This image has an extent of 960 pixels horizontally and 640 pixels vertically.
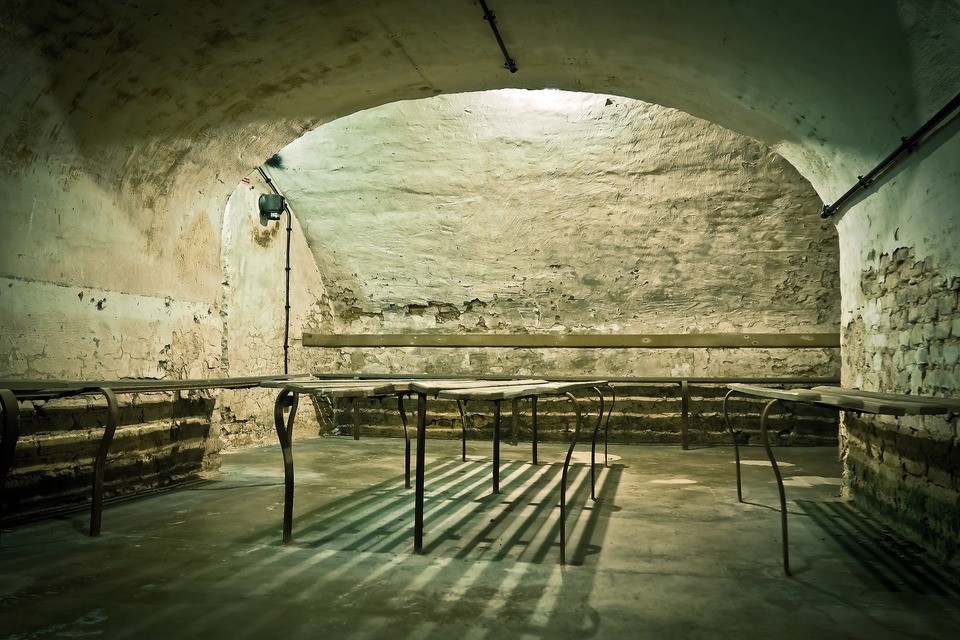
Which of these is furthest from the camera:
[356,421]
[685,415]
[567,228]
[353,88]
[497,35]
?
[356,421]

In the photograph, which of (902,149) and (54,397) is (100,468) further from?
(902,149)

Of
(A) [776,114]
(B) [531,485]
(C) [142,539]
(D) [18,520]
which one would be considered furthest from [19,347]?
(A) [776,114]

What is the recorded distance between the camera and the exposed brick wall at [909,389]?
276 cm

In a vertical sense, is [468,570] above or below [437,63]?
below

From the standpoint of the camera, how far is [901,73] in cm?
271

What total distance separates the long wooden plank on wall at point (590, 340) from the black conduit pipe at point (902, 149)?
124 inches

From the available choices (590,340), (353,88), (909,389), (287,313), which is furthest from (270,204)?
(909,389)

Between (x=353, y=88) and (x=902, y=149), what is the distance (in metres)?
3.11

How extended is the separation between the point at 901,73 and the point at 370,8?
2.42 metres

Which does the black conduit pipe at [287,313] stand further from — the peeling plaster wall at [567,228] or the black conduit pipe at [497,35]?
the black conduit pipe at [497,35]

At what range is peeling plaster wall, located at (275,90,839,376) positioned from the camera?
253 inches

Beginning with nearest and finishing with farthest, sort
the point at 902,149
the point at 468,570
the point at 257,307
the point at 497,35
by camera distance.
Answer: the point at 468,570 → the point at 902,149 → the point at 497,35 → the point at 257,307

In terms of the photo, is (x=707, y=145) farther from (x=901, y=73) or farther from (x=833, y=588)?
(x=833, y=588)

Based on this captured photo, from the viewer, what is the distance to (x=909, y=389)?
3178mm
